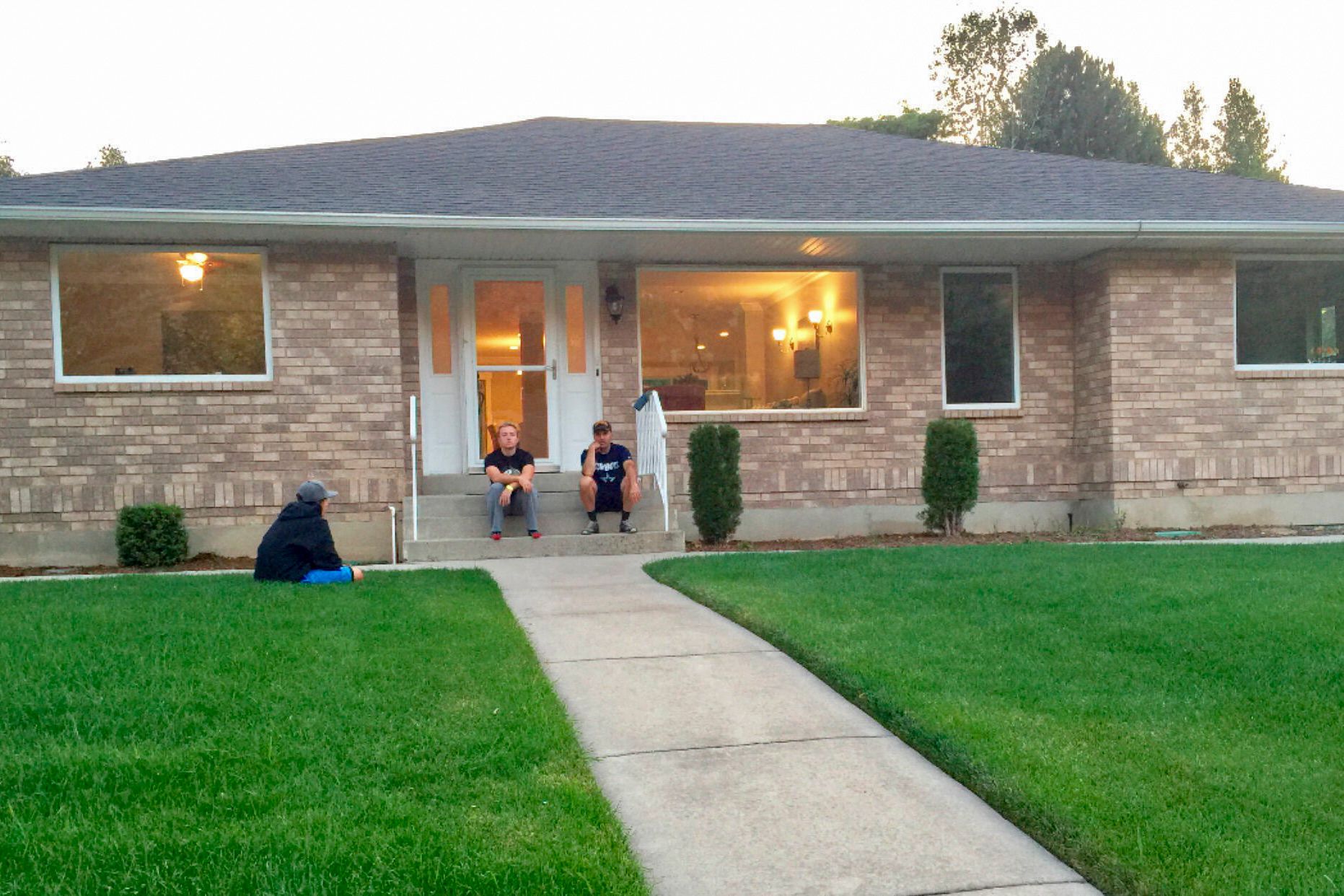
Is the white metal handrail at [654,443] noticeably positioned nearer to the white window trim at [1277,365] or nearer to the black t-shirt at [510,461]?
the black t-shirt at [510,461]

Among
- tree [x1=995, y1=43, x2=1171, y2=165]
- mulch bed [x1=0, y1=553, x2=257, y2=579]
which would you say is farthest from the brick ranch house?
tree [x1=995, y1=43, x2=1171, y2=165]

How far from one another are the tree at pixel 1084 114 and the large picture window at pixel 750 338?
2644 cm

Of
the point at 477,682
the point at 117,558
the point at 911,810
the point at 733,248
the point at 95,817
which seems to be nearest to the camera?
the point at 95,817

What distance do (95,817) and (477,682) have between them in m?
1.67

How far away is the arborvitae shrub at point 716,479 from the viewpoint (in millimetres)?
9789

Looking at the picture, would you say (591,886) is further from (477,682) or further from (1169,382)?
(1169,382)

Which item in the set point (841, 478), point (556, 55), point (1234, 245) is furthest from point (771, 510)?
point (556, 55)

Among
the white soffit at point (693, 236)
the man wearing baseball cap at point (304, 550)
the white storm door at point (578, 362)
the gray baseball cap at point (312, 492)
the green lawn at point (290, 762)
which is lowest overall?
the green lawn at point (290, 762)

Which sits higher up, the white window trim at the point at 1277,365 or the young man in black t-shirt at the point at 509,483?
the white window trim at the point at 1277,365

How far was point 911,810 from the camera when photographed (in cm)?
327

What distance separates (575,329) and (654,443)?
1.61 metres

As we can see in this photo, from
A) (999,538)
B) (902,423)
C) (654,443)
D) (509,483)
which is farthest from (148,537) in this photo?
(999,538)

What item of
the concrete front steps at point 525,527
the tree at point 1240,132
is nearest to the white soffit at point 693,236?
the concrete front steps at point 525,527

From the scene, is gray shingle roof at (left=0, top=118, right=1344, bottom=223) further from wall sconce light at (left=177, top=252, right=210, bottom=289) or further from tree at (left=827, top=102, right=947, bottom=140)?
tree at (left=827, top=102, right=947, bottom=140)
